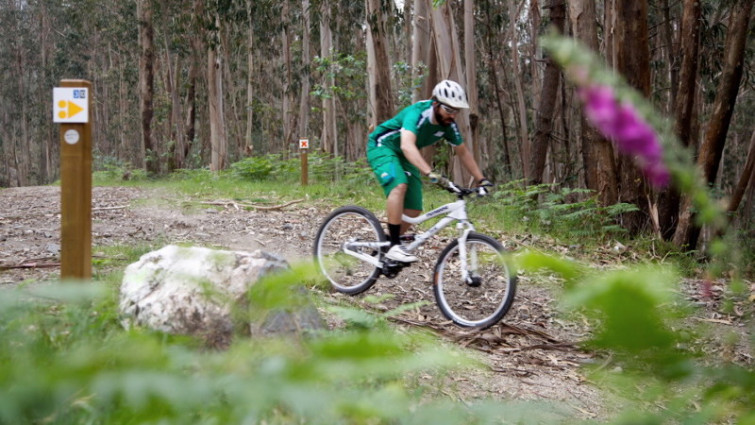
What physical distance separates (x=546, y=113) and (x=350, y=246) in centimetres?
875

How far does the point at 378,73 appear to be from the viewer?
48.5ft

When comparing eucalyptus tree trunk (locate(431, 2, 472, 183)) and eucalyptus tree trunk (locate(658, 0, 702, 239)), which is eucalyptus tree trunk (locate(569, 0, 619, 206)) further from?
eucalyptus tree trunk (locate(431, 2, 472, 183))

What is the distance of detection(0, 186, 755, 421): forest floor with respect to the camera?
14.0 ft

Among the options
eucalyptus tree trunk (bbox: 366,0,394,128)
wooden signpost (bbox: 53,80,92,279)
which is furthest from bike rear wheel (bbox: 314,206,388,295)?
eucalyptus tree trunk (bbox: 366,0,394,128)

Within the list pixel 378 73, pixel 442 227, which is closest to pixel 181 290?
pixel 442 227

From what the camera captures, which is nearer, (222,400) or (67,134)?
(222,400)

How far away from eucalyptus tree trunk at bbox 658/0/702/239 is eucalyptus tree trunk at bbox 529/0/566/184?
3.12m

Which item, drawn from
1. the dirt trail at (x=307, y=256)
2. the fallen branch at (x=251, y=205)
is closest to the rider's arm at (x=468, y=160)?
the dirt trail at (x=307, y=256)

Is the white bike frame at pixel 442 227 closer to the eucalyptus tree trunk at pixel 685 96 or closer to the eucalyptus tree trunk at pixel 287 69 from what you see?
the eucalyptus tree trunk at pixel 685 96

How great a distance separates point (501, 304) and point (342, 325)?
1.26m

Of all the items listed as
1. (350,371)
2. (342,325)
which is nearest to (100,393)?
(350,371)

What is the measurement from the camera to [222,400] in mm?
1108

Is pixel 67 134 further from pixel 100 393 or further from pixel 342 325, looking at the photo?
pixel 100 393

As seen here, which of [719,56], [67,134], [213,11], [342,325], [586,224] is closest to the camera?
[67,134]
